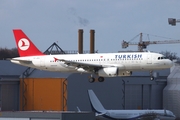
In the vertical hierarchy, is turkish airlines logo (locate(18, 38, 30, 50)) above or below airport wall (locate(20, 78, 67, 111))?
above

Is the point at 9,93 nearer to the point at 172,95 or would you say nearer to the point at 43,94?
the point at 43,94

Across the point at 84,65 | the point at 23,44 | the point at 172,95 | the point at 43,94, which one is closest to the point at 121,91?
the point at 43,94

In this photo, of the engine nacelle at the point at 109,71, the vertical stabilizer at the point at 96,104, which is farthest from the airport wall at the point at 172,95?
the engine nacelle at the point at 109,71

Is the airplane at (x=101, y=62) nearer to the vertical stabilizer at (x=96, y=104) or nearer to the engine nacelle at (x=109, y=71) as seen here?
the engine nacelle at (x=109, y=71)

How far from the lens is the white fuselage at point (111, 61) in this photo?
98.1 m

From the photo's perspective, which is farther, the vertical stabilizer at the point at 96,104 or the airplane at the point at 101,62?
the vertical stabilizer at the point at 96,104

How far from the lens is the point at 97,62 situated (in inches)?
4040

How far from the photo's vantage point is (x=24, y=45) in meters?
112

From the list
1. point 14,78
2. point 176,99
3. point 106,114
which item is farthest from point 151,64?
point 176,99

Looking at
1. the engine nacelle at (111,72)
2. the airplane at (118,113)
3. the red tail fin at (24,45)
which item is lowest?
the airplane at (118,113)

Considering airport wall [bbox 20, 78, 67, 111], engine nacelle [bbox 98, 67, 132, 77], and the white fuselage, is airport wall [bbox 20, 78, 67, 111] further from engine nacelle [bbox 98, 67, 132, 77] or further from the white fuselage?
engine nacelle [bbox 98, 67, 132, 77]

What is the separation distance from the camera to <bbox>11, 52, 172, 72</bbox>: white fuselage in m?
98.1

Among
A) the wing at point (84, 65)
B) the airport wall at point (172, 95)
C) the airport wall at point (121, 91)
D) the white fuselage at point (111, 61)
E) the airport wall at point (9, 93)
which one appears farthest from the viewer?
the airport wall at point (172, 95)

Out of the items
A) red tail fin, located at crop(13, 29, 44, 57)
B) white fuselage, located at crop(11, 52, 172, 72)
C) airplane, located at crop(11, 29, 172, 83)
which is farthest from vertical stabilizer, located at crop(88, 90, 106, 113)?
red tail fin, located at crop(13, 29, 44, 57)
